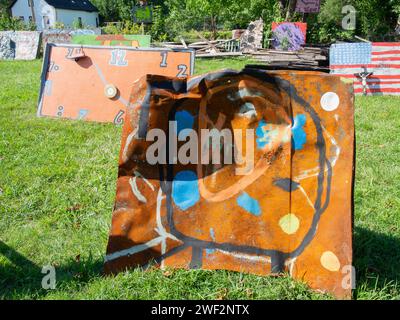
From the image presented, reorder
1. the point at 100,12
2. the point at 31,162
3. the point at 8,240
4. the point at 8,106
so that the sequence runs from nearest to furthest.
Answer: the point at 8,240, the point at 31,162, the point at 8,106, the point at 100,12

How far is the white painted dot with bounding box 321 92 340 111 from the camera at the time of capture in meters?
2.45

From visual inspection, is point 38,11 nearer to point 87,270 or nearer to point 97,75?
point 97,75

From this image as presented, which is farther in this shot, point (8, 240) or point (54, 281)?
point (8, 240)

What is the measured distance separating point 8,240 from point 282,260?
2.24m

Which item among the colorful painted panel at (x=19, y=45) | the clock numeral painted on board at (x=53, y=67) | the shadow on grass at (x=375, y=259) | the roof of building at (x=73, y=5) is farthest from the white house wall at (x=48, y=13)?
the shadow on grass at (x=375, y=259)

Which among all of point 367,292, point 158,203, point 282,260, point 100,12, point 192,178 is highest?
point 100,12

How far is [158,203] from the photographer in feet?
8.91

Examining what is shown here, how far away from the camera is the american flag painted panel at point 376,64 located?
10.2 m

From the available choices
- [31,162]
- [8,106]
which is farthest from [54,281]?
[8,106]

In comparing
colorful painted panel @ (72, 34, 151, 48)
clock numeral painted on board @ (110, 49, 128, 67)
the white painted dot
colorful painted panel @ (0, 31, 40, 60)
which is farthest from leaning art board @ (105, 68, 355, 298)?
colorful painted panel @ (0, 31, 40, 60)

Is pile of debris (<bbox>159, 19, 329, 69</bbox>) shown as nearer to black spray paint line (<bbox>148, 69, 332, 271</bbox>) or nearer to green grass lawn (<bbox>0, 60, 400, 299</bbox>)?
green grass lawn (<bbox>0, 60, 400, 299</bbox>)

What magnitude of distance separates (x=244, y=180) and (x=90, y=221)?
1.64m
